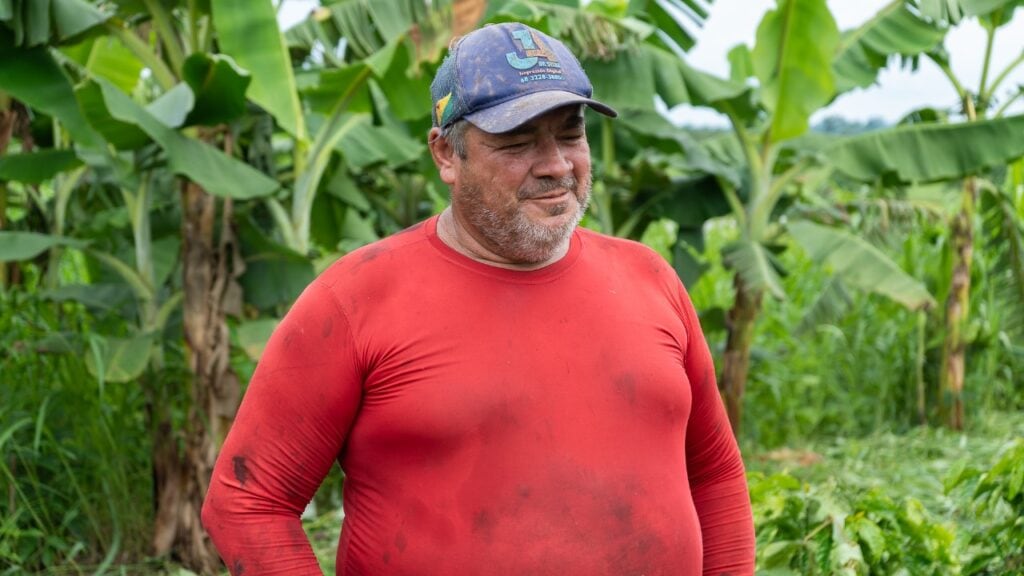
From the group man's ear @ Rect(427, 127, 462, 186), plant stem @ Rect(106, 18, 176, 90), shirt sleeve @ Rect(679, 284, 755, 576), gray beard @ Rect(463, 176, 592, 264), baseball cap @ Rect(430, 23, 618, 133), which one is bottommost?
shirt sleeve @ Rect(679, 284, 755, 576)

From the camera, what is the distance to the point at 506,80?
7.18 feet

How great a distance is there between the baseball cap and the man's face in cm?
4

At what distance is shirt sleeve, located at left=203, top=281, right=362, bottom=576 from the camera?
2158 millimetres

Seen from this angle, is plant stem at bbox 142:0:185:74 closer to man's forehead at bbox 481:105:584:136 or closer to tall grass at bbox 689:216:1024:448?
man's forehead at bbox 481:105:584:136

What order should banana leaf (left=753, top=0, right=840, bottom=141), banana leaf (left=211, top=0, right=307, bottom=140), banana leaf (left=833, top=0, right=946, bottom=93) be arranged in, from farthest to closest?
banana leaf (left=833, top=0, right=946, bottom=93) → banana leaf (left=753, top=0, right=840, bottom=141) → banana leaf (left=211, top=0, right=307, bottom=140)

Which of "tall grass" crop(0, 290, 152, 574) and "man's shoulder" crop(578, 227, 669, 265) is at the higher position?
"man's shoulder" crop(578, 227, 669, 265)

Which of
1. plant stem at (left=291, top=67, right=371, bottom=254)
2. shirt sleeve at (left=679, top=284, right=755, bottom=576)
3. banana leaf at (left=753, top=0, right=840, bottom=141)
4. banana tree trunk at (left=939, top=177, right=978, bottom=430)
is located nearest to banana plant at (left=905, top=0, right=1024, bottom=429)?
banana tree trunk at (left=939, top=177, right=978, bottom=430)

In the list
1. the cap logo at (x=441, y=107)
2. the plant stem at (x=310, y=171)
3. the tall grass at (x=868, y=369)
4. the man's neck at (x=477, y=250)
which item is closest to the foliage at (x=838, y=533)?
the man's neck at (x=477, y=250)

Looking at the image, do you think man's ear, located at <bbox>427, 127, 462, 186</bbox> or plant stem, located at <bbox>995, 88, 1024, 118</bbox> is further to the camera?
plant stem, located at <bbox>995, 88, 1024, 118</bbox>

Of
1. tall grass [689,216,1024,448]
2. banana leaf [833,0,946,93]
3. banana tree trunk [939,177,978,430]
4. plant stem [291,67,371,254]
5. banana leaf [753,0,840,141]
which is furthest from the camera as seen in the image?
tall grass [689,216,1024,448]

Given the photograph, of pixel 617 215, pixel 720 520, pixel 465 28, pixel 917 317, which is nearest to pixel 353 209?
pixel 617 215

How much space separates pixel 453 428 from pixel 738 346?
5126 millimetres

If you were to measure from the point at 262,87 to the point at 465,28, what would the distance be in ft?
2.81

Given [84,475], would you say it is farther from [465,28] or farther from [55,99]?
[465,28]
